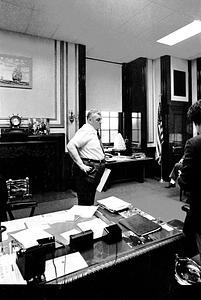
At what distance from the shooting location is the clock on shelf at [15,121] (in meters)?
3.95

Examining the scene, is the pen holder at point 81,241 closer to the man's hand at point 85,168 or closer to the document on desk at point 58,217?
the document on desk at point 58,217

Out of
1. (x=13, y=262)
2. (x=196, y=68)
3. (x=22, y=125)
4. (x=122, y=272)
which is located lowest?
(x=122, y=272)

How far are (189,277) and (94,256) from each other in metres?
0.79

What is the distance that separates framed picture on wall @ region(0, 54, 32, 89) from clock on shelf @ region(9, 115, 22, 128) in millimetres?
644

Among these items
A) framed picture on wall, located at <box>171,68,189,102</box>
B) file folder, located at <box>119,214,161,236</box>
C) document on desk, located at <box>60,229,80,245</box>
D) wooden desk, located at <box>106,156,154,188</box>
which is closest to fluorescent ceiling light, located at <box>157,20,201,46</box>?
framed picture on wall, located at <box>171,68,189,102</box>

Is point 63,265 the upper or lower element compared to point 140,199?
upper

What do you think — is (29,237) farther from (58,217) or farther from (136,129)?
(136,129)

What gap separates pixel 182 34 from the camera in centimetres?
431

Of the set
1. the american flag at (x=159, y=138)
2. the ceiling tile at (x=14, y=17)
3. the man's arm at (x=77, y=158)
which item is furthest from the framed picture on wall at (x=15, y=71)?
the american flag at (x=159, y=138)

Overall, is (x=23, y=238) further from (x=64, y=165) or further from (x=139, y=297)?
Result: (x=64, y=165)

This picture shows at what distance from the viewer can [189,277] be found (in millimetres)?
1455

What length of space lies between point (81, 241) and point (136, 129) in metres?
5.07

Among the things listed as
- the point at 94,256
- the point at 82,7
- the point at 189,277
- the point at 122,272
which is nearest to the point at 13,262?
the point at 94,256

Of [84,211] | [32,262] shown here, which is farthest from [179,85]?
[32,262]
